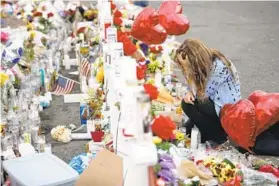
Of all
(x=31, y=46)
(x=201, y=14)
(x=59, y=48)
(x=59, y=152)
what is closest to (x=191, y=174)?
(x=59, y=152)

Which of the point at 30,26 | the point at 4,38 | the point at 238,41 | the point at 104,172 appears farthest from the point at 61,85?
the point at 238,41

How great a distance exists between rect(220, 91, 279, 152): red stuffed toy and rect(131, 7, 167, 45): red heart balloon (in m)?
0.68

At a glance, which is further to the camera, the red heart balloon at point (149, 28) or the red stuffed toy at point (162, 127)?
the red heart balloon at point (149, 28)

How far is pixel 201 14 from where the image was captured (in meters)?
9.52

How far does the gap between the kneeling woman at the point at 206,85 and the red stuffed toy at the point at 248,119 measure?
0.45 feet

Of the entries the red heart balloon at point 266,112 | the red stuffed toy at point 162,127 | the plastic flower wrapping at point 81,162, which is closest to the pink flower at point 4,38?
the plastic flower wrapping at point 81,162

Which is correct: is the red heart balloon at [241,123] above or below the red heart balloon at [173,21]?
below

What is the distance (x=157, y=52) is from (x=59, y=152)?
73.4 inches

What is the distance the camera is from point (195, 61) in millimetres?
3873

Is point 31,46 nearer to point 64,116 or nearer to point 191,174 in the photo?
point 64,116

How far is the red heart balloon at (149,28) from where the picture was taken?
404 cm

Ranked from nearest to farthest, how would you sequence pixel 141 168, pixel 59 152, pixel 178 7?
pixel 141 168, pixel 178 7, pixel 59 152

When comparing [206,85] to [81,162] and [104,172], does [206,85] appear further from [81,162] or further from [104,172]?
[104,172]

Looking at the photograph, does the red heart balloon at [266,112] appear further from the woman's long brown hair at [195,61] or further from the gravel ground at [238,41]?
the woman's long brown hair at [195,61]
